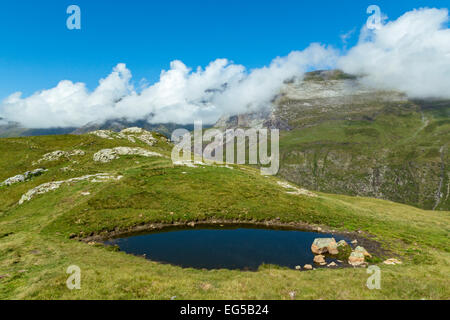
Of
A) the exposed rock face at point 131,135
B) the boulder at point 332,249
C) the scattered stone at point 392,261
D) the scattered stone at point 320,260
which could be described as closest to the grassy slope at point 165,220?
the scattered stone at point 392,261

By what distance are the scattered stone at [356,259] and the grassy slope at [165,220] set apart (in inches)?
126

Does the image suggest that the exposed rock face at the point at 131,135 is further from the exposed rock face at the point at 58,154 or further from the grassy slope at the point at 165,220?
the grassy slope at the point at 165,220

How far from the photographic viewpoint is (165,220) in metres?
39.2

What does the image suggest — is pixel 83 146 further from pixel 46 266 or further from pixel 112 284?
pixel 112 284

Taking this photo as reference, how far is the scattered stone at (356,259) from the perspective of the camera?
90.0 feet

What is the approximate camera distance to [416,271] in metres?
23.3

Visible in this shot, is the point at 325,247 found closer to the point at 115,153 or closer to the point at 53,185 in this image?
the point at 53,185

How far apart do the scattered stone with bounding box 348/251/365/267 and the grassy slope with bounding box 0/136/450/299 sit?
3.19 m

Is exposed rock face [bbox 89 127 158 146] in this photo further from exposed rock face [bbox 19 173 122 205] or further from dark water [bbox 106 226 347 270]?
dark water [bbox 106 226 347 270]

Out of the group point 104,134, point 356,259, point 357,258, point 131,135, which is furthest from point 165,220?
point 131,135

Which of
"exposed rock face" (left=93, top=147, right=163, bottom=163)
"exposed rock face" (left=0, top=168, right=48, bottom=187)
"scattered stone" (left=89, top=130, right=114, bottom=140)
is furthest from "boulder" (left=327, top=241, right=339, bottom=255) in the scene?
"scattered stone" (left=89, top=130, right=114, bottom=140)

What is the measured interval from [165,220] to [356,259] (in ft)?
96.8
